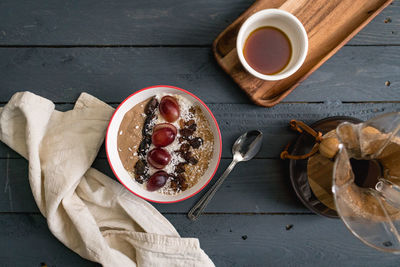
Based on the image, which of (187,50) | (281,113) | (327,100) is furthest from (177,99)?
(327,100)

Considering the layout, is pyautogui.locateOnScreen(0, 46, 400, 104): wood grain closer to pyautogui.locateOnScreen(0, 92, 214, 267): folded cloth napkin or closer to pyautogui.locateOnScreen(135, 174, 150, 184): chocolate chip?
pyautogui.locateOnScreen(0, 92, 214, 267): folded cloth napkin

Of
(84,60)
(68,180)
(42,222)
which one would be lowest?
(42,222)

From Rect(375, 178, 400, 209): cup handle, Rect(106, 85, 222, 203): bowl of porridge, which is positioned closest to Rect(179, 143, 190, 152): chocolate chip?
Rect(106, 85, 222, 203): bowl of porridge

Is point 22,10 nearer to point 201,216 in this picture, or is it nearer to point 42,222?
point 42,222

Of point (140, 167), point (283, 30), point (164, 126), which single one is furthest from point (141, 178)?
point (283, 30)

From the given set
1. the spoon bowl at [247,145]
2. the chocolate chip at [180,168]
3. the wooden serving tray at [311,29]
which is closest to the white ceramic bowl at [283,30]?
the wooden serving tray at [311,29]

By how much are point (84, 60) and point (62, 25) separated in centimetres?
11

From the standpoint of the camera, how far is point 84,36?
787 mm

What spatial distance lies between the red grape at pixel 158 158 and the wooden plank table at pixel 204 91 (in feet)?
0.43

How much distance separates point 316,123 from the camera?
2.37 ft

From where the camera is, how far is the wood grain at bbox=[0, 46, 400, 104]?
2.54ft

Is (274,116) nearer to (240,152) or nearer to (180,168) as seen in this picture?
(240,152)

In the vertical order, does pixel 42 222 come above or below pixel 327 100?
below

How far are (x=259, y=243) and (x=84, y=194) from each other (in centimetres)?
45
